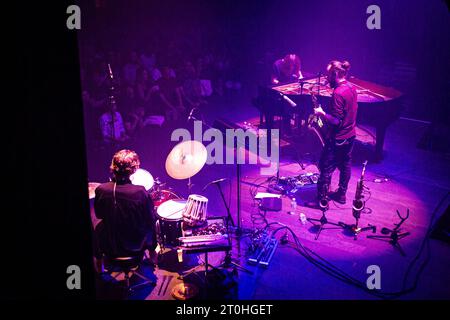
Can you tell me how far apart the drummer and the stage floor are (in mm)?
708

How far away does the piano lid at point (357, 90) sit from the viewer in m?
8.02

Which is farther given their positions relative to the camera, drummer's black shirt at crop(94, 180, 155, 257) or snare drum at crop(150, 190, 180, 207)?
snare drum at crop(150, 190, 180, 207)

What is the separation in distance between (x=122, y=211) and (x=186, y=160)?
1174 mm

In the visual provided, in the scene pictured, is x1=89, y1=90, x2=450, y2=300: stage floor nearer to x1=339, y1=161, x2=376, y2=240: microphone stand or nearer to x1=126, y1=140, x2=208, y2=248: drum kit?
x1=339, y1=161, x2=376, y2=240: microphone stand

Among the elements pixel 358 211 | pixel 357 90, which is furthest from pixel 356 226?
pixel 357 90

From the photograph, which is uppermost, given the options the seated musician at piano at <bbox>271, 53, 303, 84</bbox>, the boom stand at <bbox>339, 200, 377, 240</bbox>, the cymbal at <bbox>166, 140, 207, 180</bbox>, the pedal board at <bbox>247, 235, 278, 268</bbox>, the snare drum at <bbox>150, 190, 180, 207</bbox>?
the seated musician at piano at <bbox>271, 53, 303, 84</bbox>

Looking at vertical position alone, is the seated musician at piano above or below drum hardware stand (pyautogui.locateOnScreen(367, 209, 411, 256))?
above

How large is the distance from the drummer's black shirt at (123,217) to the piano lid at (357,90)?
4.86 meters

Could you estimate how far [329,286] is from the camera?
470cm

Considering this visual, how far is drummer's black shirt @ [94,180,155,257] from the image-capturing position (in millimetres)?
4148

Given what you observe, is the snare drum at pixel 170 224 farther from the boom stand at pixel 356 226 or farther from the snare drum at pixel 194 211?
the boom stand at pixel 356 226

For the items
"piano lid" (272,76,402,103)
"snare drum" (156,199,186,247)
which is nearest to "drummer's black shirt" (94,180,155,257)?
"snare drum" (156,199,186,247)
